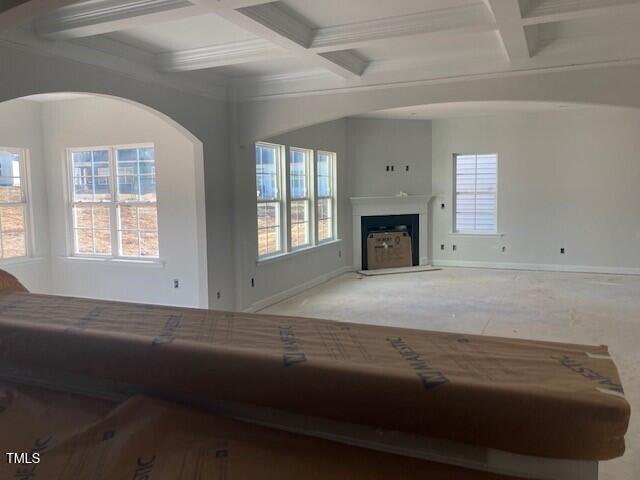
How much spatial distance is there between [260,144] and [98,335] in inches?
202

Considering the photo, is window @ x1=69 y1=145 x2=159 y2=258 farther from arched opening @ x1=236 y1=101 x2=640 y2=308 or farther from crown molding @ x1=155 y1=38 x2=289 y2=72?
arched opening @ x1=236 y1=101 x2=640 y2=308

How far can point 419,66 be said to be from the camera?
16.2ft

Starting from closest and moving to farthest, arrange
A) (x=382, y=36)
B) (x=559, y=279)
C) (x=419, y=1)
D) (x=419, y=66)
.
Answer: (x=419, y=1) → (x=382, y=36) → (x=419, y=66) → (x=559, y=279)

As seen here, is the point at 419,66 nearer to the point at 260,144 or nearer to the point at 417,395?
the point at 260,144

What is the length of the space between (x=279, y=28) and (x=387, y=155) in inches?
224

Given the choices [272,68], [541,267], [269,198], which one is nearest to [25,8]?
[272,68]

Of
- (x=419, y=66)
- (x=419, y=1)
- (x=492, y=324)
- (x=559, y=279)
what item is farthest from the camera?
(x=559, y=279)

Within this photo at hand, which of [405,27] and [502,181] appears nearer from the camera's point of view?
[405,27]

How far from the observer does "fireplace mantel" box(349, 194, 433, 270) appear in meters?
9.02

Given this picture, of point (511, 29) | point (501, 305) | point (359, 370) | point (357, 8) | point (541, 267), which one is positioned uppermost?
point (357, 8)

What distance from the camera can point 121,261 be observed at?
6.22 metres

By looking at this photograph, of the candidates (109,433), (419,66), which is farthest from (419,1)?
(109,433)

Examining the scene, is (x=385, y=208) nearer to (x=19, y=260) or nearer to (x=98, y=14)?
(x=19, y=260)

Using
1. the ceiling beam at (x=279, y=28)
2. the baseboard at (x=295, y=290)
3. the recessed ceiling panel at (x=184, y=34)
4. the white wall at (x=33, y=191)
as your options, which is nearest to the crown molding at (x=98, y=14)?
the ceiling beam at (x=279, y=28)
